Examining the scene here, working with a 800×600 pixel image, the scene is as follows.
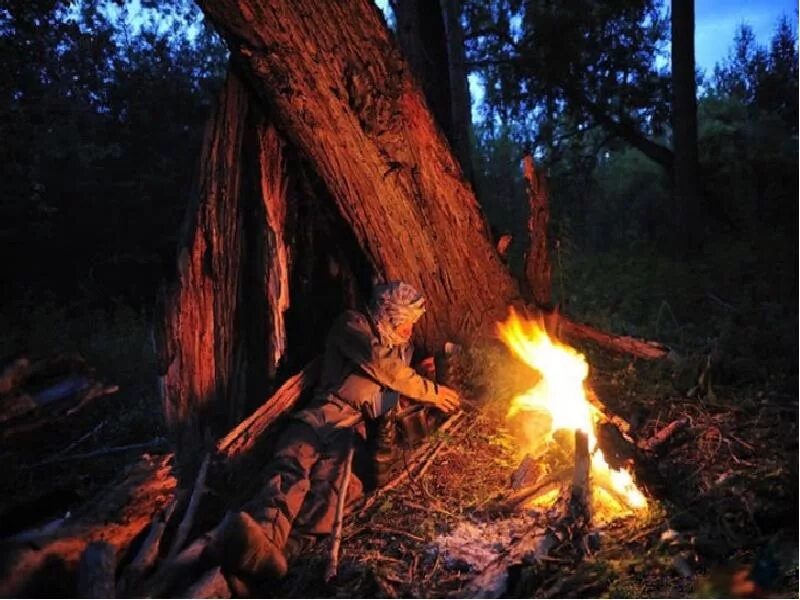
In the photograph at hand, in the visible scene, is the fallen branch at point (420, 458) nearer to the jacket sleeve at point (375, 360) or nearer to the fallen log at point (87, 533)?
the jacket sleeve at point (375, 360)

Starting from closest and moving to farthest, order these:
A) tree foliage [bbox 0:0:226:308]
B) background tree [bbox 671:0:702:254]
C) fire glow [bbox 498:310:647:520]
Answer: fire glow [bbox 498:310:647:520] < background tree [bbox 671:0:702:254] < tree foliage [bbox 0:0:226:308]

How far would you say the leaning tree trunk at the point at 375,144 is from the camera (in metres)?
4.20

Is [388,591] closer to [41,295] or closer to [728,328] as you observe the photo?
[728,328]

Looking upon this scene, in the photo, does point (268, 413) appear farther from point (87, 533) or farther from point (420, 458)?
point (87, 533)

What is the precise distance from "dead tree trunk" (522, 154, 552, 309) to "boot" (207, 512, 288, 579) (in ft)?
9.37

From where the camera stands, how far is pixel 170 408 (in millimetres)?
4844

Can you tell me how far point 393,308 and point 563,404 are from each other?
4.06ft

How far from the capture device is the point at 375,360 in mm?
4379

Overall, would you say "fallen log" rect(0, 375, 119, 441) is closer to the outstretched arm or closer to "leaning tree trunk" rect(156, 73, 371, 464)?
"leaning tree trunk" rect(156, 73, 371, 464)

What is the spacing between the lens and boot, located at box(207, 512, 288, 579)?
3.31m

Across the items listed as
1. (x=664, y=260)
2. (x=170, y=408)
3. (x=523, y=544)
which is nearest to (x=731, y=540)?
(x=523, y=544)

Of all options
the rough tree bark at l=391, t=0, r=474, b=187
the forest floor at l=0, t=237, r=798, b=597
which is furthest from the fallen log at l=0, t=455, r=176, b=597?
the rough tree bark at l=391, t=0, r=474, b=187

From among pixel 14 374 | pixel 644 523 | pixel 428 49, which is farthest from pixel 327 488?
pixel 428 49

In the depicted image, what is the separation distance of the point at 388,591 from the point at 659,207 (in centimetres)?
1227
